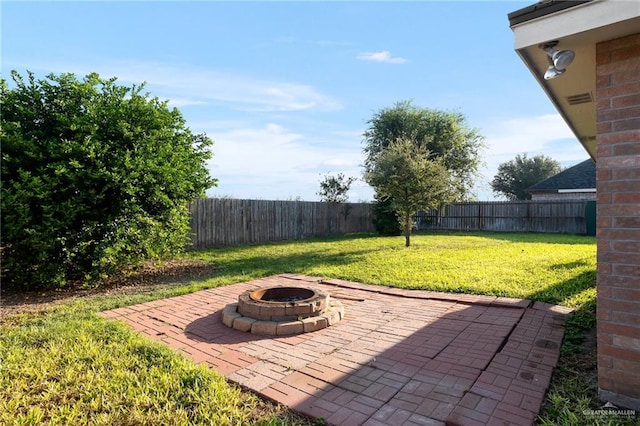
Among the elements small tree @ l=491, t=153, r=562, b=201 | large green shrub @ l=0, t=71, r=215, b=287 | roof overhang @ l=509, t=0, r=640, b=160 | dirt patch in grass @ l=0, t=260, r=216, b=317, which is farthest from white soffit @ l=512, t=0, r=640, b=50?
small tree @ l=491, t=153, r=562, b=201

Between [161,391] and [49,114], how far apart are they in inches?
240

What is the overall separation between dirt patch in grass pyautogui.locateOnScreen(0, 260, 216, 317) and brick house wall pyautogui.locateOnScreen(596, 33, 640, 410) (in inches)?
238

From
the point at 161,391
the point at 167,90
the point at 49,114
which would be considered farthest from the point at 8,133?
the point at 161,391

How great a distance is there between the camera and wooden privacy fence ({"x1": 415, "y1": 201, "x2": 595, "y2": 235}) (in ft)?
54.3

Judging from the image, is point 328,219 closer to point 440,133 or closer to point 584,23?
point 440,133

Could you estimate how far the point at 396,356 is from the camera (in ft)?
10.2

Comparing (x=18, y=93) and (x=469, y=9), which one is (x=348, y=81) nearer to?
(x=469, y=9)

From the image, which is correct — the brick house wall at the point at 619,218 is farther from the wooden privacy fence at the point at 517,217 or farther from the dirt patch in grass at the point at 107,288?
the wooden privacy fence at the point at 517,217

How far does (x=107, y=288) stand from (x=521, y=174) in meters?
38.1

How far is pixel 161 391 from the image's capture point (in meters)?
2.48

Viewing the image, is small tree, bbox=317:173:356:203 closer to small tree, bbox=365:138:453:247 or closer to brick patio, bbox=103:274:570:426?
small tree, bbox=365:138:453:247

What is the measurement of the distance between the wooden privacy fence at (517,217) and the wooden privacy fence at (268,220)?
166 inches

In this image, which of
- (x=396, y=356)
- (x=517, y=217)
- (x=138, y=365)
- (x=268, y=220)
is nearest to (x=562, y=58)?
(x=396, y=356)

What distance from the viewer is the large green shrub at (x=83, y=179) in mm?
5492
